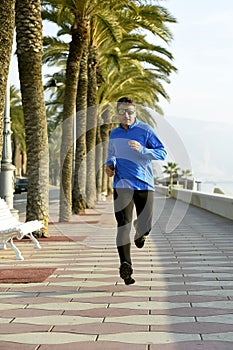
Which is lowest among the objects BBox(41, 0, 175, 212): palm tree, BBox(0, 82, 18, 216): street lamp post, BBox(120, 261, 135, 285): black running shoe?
BBox(120, 261, 135, 285): black running shoe

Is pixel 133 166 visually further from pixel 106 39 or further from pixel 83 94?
pixel 106 39

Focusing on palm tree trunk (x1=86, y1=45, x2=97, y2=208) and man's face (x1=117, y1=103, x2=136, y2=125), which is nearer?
man's face (x1=117, y1=103, x2=136, y2=125)

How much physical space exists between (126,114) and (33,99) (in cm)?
608

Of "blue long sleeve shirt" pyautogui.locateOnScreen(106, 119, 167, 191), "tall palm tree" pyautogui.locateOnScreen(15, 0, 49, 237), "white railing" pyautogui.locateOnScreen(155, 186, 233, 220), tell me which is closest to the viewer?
"blue long sleeve shirt" pyautogui.locateOnScreen(106, 119, 167, 191)

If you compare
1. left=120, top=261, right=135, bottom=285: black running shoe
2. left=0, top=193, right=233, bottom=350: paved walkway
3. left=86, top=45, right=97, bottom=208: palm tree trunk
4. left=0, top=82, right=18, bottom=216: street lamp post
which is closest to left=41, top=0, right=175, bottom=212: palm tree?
left=86, top=45, right=97, bottom=208: palm tree trunk

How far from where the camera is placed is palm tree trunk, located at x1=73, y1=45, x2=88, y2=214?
21969mm

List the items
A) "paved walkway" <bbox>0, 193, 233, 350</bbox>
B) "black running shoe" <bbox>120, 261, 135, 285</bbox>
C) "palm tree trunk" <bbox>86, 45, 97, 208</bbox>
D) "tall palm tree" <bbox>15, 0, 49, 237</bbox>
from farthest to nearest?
1. "palm tree trunk" <bbox>86, 45, 97, 208</bbox>
2. "tall palm tree" <bbox>15, 0, 49, 237</bbox>
3. "black running shoe" <bbox>120, 261, 135, 285</bbox>
4. "paved walkway" <bbox>0, 193, 233, 350</bbox>

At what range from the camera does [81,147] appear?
22.1m

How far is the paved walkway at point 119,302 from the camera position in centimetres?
522

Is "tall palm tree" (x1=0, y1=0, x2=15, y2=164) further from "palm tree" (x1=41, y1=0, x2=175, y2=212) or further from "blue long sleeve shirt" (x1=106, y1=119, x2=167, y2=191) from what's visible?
"palm tree" (x1=41, y1=0, x2=175, y2=212)

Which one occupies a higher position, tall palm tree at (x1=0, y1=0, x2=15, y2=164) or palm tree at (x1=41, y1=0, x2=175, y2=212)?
palm tree at (x1=41, y1=0, x2=175, y2=212)

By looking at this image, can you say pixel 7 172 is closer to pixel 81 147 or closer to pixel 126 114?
pixel 81 147

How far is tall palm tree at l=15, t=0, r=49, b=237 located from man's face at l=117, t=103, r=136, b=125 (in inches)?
235

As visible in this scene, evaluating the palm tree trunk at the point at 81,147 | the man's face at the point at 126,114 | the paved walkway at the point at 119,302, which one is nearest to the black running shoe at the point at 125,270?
the paved walkway at the point at 119,302
